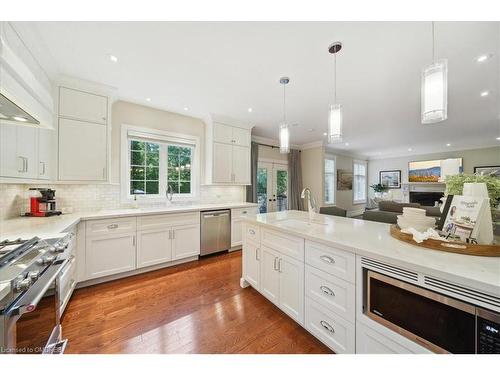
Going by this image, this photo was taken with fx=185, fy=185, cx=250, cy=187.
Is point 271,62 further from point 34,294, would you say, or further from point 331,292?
point 34,294

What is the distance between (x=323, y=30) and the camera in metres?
1.56

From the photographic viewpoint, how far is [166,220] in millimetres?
2777

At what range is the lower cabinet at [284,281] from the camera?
1.53 meters

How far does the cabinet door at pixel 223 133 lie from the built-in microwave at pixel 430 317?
3.18 metres

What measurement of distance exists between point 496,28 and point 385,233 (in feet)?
6.68

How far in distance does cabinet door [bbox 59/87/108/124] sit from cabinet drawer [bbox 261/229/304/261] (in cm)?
262

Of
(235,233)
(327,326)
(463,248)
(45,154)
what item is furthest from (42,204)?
(463,248)

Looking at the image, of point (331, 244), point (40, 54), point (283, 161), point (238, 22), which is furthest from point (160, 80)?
point (283, 161)

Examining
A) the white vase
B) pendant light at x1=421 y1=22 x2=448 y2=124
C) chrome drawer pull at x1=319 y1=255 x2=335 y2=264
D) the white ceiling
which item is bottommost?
chrome drawer pull at x1=319 y1=255 x2=335 y2=264

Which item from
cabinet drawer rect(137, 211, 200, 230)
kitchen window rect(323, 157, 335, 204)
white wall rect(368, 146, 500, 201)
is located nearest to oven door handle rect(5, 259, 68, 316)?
cabinet drawer rect(137, 211, 200, 230)

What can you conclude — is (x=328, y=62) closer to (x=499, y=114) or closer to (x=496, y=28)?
(x=496, y=28)

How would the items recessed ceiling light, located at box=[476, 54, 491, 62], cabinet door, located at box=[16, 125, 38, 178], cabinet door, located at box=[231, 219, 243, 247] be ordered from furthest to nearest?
1. cabinet door, located at box=[231, 219, 243, 247]
2. recessed ceiling light, located at box=[476, 54, 491, 62]
3. cabinet door, located at box=[16, 125, 38, 178]

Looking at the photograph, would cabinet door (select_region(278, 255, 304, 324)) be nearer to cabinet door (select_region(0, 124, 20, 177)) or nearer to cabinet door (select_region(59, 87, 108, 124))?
cabinet door (select_region(0, 124, 20, 177))

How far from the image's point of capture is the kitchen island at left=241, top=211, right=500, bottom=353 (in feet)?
2.65
